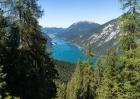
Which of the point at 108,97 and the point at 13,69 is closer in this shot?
the point at 13,69

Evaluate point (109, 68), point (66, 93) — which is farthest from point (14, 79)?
point (66, 93)

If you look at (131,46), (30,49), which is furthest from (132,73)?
(30,49)

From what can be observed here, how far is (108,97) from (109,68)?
6.17m

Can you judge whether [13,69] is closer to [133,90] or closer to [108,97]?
[133,90]

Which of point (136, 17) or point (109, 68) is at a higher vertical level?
point (136, 17)

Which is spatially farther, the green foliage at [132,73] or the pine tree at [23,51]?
the pine tree at [23,51]

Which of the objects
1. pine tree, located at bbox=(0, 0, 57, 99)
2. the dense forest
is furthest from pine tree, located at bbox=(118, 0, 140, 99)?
pine tree, located at bbox=(0, 0, 57, 99)

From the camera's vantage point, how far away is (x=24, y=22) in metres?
29.3

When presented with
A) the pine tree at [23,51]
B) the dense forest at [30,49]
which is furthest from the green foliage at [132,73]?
the pine tree at [23,51]

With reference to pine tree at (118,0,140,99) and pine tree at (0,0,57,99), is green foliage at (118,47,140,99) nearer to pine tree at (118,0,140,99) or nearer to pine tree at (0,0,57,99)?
pine tree at (118,0,140,99)

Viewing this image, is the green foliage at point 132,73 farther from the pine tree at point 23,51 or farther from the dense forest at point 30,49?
the pine tree at point 23,51

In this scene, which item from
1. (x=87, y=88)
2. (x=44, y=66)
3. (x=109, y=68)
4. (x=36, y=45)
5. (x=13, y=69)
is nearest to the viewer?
(x=13, y=69)

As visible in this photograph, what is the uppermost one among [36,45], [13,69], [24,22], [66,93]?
[24,22]

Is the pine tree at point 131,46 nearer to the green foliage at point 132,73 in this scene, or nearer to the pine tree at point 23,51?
the green foliage at point 132,73
